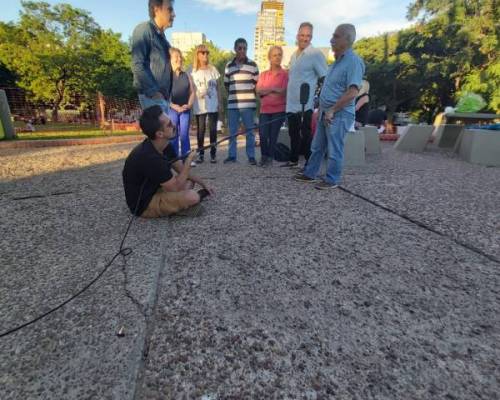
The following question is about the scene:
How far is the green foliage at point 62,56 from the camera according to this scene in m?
20.6

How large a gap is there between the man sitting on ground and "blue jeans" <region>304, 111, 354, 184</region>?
1.54m

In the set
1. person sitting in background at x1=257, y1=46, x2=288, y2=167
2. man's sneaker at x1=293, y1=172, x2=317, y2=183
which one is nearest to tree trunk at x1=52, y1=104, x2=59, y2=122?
person sitting in background at x1=257, y1=46, x2=288, y2=167

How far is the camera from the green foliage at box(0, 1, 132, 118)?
67.5 ft

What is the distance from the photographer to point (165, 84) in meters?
2.98

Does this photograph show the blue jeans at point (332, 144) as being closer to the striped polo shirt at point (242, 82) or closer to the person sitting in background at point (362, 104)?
the striped polo shirt at point (242, 82)

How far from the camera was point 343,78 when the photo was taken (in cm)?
289

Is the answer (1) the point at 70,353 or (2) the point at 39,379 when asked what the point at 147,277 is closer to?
(1) the point at 70,353

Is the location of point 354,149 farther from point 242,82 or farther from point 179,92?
point 179,92

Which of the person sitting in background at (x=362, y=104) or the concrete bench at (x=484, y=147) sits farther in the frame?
the person sitting in background at (x=362, y=104)

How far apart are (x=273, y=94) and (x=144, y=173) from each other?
99.8 inches

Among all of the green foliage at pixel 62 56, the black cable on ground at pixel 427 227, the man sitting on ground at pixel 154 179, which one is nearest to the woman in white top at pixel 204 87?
the man sitting on ground at pixel 154 179

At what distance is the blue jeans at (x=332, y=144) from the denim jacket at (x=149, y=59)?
1.71 meters

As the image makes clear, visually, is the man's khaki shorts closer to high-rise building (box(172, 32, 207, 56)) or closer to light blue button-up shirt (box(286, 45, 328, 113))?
light blue button-up shirt (box(286, 45, 328, 113))

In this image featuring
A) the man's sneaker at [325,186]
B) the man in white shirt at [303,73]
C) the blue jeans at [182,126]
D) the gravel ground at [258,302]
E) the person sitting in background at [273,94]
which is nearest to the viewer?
the gravel ground at [258,302]
